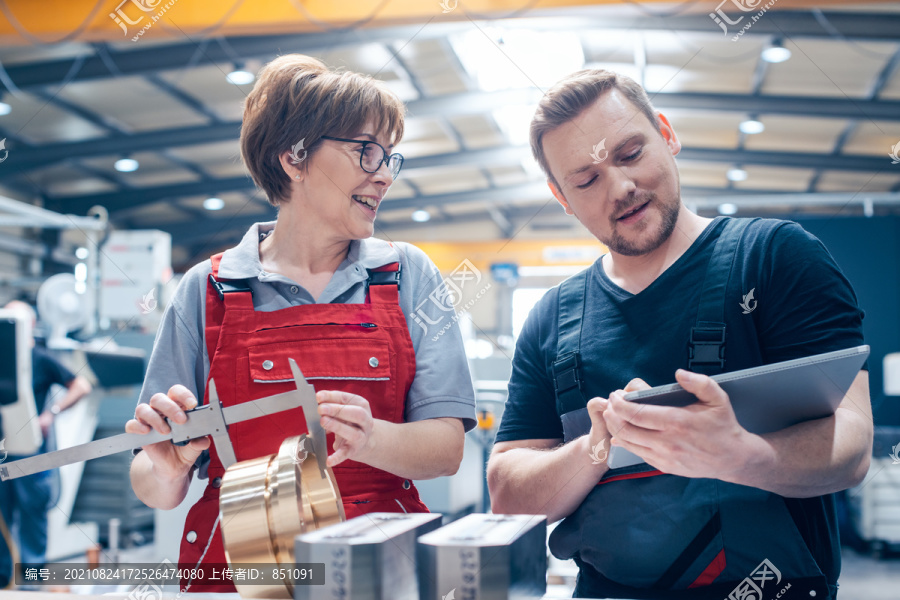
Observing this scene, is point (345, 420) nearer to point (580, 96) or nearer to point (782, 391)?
point (782, 391)

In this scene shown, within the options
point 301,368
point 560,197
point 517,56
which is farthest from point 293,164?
point 517,56

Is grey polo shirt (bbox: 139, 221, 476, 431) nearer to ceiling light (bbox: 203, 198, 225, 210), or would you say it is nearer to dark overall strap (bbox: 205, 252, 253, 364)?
dark overall strap (bbox: 205, 252, 253, 364)

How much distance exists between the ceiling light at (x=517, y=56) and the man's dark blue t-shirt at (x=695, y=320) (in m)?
4.43

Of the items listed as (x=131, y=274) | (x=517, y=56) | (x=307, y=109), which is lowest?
(x=307, y=109)

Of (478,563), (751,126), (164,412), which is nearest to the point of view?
(478,563)

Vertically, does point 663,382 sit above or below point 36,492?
above

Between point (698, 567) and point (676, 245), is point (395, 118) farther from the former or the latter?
point (698, 567)

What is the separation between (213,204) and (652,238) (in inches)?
406

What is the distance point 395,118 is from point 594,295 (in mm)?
486

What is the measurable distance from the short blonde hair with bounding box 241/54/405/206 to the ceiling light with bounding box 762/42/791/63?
550 centimetres

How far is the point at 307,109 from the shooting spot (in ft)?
4.05

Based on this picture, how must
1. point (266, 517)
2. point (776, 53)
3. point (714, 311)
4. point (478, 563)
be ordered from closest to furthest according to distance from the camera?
point (478, 563) → point (266, 517) → point (714, 311) → point (776, 53)

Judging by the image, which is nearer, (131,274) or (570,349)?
(570,349)

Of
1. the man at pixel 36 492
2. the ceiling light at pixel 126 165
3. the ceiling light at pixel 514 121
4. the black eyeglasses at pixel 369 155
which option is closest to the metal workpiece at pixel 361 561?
the black eyeglasses at pixel 369 155
